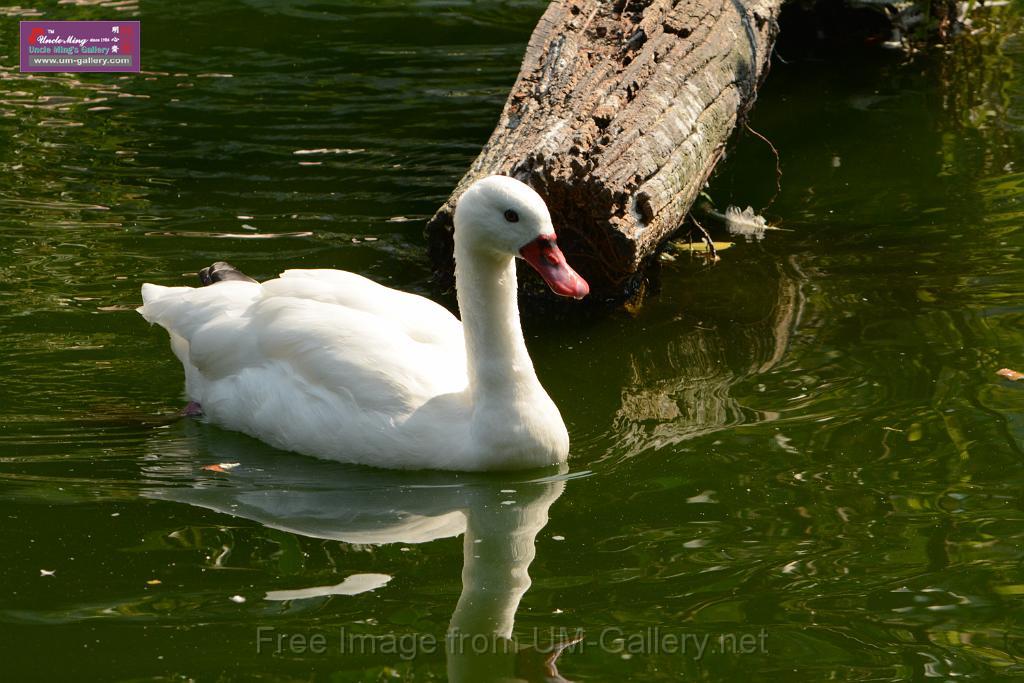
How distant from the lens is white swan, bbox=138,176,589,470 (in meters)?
5.70

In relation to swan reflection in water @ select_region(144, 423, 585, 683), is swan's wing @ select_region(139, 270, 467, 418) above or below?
above

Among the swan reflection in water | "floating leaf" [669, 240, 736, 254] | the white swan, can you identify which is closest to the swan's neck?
the white swan

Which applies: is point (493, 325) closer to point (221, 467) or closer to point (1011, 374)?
point (221, 467)

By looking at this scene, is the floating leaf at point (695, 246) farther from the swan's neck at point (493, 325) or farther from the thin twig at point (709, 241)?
the swan's neck at point (493, 325)

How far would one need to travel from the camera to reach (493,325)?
589cm

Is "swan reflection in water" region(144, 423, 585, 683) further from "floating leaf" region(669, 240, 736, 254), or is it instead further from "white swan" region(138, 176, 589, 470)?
"floating leaf" region(669, 240, 736, 254)

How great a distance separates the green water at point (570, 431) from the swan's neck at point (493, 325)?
0.42m

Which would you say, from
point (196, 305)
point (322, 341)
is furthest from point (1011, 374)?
point (196, 305)

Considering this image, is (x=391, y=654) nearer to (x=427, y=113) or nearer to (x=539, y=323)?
(x=539, y=323)

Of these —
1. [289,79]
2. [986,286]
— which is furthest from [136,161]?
[986,286]

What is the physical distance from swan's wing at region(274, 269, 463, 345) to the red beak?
2.72ft

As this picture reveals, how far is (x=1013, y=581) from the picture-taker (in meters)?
4.99

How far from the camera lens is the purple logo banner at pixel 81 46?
40.0ft

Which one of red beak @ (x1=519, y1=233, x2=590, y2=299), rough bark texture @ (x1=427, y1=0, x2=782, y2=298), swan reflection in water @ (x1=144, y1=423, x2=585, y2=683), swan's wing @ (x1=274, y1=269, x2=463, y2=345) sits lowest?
swan reflection in water @ (x1=144, y1=423, x2=585, y2=683)
